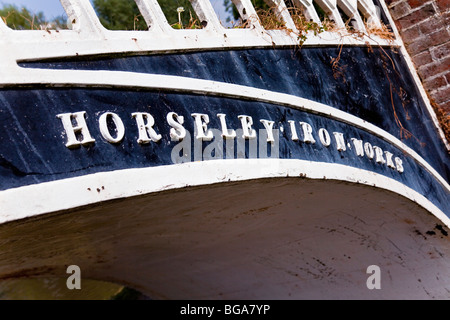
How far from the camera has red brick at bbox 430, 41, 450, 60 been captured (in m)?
5.43

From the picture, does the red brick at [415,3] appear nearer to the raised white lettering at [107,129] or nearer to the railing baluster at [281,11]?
the railing baluster at [281,11]

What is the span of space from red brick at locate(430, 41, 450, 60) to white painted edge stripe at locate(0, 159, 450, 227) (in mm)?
2009

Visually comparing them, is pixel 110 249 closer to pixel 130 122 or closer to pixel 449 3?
pixel 130 122

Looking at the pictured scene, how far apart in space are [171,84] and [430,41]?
316 cm

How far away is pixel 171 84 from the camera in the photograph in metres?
3.14

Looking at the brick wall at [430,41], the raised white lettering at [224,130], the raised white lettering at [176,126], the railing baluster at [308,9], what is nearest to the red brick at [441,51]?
the brick wall at [430,41]

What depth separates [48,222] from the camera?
2.78m

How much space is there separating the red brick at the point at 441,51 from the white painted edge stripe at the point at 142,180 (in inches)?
79.1

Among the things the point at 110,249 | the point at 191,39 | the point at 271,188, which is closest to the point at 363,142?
the point at 271,188

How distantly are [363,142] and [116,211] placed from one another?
74.9 inches

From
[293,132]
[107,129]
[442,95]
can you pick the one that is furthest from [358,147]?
[107,129]

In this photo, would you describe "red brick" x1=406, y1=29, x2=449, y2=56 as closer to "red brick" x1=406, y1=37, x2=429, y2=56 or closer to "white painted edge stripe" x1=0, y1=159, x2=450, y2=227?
"red brick" x1=406, y1=37, x2=429, y2=56

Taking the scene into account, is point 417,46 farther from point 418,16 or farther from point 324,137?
point 324,137

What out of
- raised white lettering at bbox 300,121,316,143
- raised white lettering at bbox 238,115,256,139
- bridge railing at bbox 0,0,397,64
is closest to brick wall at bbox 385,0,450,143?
bridge railing at bbox 0,0,397,64
